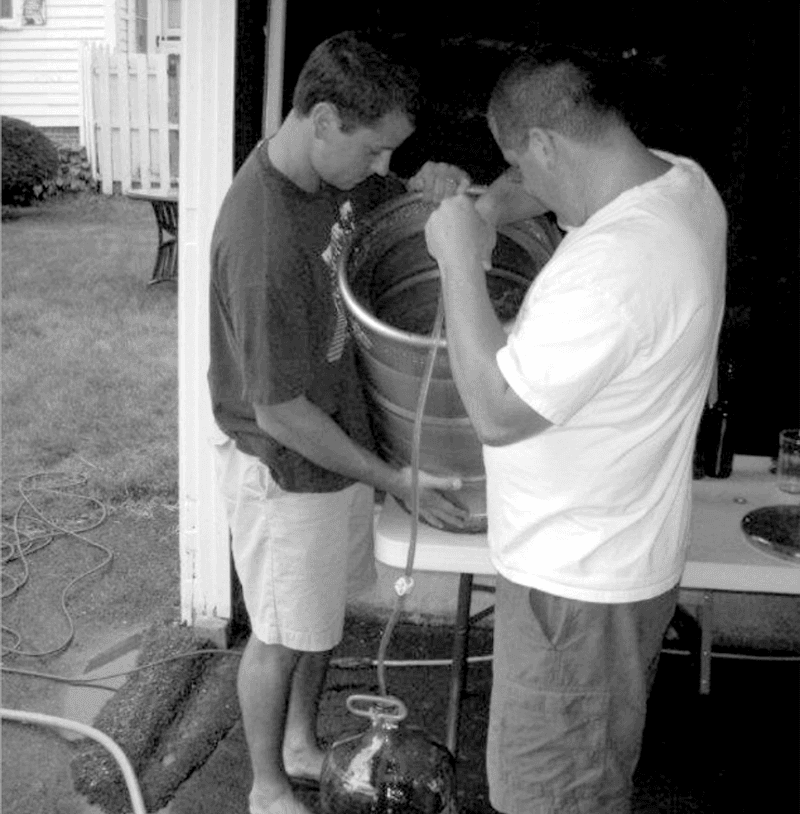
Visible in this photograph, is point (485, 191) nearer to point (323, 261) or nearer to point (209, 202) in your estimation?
point (323, 261)

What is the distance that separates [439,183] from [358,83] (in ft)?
1.05

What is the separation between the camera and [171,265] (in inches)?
340

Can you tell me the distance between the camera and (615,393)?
1.68 metres

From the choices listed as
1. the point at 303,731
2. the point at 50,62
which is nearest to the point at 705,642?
the point at 303,731

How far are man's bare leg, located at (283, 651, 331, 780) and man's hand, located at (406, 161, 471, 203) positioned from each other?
1.19 m

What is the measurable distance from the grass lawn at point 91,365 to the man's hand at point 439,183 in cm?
291

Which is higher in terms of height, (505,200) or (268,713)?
(505,200)

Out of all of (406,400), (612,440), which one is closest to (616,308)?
(612,440)

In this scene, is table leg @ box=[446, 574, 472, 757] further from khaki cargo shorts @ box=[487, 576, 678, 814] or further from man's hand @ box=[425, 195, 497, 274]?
man's hand @ box=[425, 195, 497, 274]

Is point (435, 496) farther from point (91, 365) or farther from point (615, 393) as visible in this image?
point (91, 365)

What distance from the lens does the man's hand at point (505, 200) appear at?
7.09ft

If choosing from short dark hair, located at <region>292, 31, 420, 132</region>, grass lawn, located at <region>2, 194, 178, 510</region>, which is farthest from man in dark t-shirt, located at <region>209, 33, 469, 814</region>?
grass lawn, located at <region>2, 194, 178, 510</region>

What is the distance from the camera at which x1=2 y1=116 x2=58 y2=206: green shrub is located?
12.0 metres

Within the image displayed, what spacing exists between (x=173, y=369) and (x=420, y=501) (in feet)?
15.3
